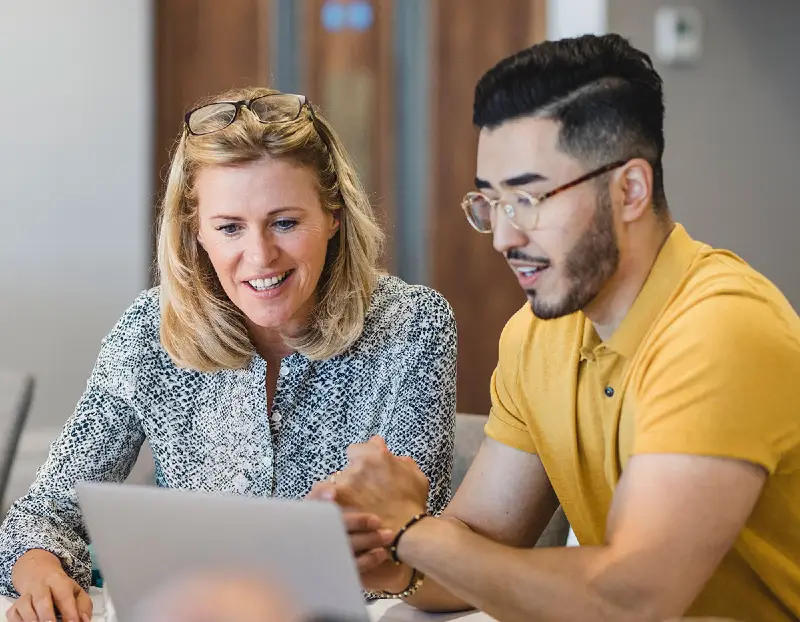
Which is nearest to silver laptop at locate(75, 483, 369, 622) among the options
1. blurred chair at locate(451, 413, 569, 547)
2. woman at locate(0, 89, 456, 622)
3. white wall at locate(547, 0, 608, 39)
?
woman at locate(0, 89, 456, 622)

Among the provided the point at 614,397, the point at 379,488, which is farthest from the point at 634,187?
the point at 379,488

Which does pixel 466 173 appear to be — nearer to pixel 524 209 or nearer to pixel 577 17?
pixel 577 17

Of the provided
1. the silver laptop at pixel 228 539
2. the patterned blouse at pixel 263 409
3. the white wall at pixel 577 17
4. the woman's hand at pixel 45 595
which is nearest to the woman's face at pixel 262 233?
the patterned blouse at pixel 263 409

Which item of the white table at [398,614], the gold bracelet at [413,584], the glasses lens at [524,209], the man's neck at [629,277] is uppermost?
the glasses lens at [524,209]

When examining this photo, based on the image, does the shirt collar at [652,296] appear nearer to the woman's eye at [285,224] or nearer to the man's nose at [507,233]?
the man's nose at [507,233]

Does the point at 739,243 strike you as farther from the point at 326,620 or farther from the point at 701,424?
the point at 326,620

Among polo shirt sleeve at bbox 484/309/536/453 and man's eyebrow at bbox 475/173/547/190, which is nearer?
man's eyebrow at bbox 475/173/547/190

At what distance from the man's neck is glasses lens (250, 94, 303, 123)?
2.17 feet

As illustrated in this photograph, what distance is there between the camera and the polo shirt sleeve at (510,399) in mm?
1392

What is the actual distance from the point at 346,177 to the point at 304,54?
86.9 inches

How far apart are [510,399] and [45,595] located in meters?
0.59

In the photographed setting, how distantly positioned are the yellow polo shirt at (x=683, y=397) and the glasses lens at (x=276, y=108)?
→ 0.53 meters

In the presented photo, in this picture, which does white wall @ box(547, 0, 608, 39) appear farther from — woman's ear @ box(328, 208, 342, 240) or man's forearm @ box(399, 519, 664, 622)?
man's forearm @ box(399, 519, 664, 622)

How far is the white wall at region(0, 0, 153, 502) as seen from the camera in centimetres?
359
